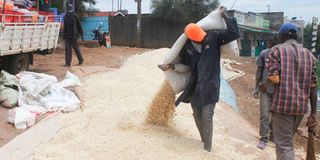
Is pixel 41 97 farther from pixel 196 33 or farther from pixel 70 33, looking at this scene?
pixel 70 33

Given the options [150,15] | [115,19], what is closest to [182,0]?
[150,15]

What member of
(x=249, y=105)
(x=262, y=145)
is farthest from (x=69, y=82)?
(x=249, y=105)

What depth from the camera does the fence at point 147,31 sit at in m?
30.6

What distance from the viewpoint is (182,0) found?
30.4 metres

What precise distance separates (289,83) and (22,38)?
733 centimetres

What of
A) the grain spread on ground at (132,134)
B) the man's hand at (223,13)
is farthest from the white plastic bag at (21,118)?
the man's hand at (223,13)

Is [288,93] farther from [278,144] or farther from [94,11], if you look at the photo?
[94,11]

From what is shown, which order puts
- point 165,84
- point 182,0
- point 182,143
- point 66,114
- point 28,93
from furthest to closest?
point 182,0 → point 28,93 → point 66,114 → point 165,84 → point 182,143

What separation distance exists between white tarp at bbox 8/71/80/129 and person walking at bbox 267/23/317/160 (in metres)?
3.71

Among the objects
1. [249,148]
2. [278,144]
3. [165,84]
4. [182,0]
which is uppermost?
[182,0]

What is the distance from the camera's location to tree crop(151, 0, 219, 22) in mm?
29875

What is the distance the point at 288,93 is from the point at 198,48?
1380 millimetres

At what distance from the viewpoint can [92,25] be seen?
31.4 m

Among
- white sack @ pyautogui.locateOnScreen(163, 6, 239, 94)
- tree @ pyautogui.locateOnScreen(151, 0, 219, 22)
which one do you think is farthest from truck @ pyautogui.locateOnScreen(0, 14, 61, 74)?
tree @ pyautogui.locateOnScreen(151, 0, 219, 22)
